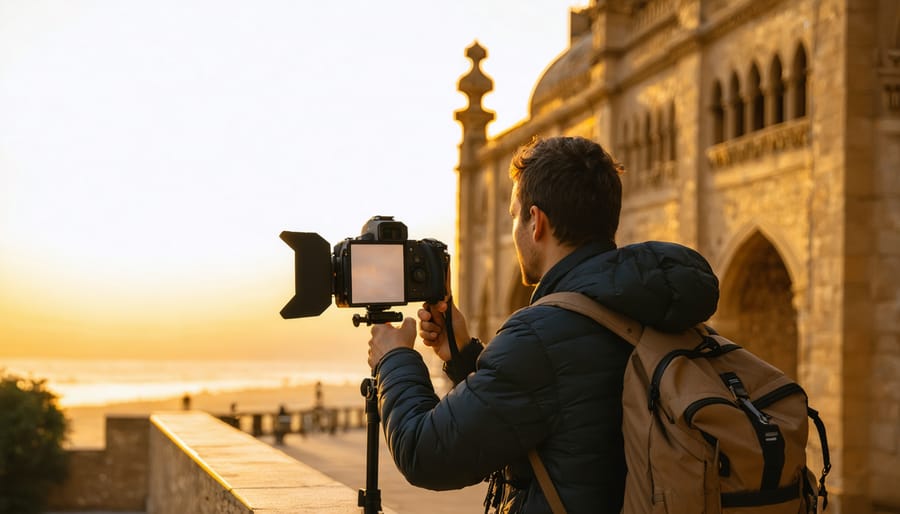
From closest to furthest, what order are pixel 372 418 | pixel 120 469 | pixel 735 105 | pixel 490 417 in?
pixel 490 417, pixel 372 418, pixel 735 105, pixel 120 469

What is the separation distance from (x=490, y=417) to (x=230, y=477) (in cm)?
379

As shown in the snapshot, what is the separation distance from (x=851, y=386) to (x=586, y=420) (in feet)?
37.4

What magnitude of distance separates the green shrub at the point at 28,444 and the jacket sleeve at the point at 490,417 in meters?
20.3

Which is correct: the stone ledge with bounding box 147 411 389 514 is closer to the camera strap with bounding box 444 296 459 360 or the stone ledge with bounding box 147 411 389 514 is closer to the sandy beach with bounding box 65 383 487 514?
the sandy beach with bounding box 65 383 487 514

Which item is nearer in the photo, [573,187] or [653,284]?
[653,284]

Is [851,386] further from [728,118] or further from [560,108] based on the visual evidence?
[560,108]

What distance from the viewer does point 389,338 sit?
256cm

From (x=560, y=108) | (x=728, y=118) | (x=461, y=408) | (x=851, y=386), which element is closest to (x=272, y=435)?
(x=560, y=108)

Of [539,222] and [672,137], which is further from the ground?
[672,137]

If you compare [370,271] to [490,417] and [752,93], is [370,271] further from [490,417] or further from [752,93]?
[752,93]

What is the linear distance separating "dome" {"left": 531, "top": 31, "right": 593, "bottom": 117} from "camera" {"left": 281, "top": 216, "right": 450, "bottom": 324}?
23014 mm

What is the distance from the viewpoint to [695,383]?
2045 millimetres

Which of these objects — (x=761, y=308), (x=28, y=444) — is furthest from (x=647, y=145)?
(x=28, y=444)

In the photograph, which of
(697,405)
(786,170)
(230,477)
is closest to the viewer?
(697,405)
